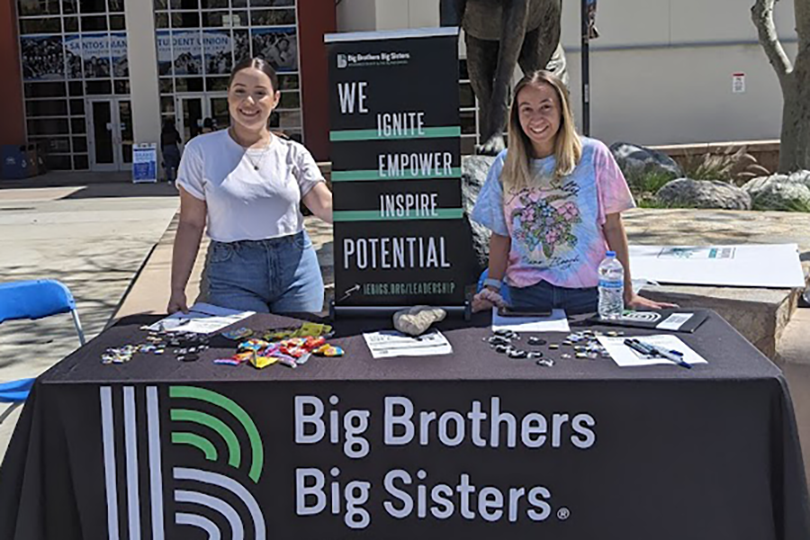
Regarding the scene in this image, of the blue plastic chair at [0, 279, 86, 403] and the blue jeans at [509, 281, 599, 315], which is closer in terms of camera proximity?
the blue jeans at [509, 281, 599, 315]

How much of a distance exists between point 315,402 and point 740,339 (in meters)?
1.34

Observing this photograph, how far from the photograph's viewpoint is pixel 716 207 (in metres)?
9.65

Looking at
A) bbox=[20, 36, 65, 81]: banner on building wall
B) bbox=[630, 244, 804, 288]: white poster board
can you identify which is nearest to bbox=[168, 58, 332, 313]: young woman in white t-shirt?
bbox=[630, 244, 804, 288]: white poster board

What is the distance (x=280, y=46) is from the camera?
2664 centimetres

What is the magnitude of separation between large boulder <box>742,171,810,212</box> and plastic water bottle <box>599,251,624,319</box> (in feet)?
25.1

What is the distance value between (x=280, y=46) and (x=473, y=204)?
2240 cm

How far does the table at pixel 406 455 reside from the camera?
2406 mm

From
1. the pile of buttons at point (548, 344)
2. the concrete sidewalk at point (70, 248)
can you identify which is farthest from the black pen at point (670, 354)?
the concrete sidewalk at point (70, 248)

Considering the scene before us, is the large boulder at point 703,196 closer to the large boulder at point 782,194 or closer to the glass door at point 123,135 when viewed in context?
the large boulder at point 782,194

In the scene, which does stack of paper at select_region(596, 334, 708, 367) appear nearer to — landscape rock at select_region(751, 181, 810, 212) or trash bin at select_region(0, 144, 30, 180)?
landscape rock at select_region(751, 181, 810, 212)

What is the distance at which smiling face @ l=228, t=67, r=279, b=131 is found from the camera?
333 cm

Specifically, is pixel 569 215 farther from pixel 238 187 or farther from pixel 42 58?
pixel 42 58

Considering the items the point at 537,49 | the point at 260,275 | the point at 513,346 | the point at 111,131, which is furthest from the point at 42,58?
the point at 513,346

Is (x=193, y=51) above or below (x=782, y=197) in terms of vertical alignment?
above
